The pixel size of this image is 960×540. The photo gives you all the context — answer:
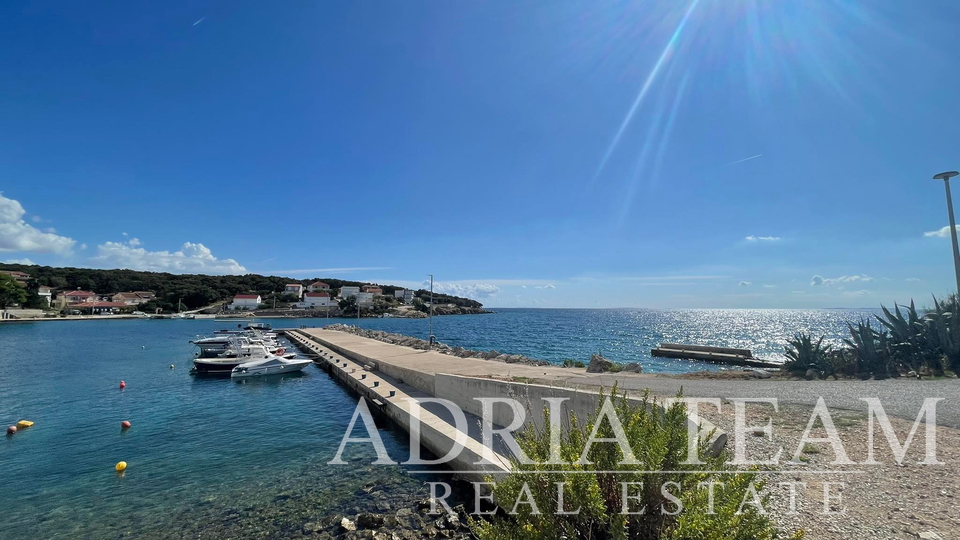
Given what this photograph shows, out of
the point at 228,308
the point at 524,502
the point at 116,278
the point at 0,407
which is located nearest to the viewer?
the point at 524,502

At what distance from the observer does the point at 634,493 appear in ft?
8.32

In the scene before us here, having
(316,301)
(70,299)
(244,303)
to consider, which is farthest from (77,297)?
(316,301)

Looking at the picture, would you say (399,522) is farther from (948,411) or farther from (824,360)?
(824,360)

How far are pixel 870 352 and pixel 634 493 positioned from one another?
12.1m

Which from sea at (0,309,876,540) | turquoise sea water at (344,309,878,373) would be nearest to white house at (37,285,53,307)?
turquoise sea water at (344,309,878,373)

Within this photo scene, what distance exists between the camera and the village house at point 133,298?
92312 millimetres

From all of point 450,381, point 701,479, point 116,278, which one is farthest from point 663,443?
point 116,278

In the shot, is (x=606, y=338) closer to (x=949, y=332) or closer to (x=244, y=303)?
(x=949, y=332)

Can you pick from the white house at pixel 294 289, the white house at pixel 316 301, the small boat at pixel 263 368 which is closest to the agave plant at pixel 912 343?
the small boat at pixel 263 368

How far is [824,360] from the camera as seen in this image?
10.8 meters

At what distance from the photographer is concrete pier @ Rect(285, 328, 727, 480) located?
680 cm

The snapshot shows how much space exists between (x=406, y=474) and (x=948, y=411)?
9.03 metres

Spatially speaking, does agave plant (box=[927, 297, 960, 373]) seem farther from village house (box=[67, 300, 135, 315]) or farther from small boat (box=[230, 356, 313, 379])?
village house (box=[67, 300, 135, 315])

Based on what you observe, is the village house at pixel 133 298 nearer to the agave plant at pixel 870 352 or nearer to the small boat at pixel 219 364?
the small boat at pixel 219 364
